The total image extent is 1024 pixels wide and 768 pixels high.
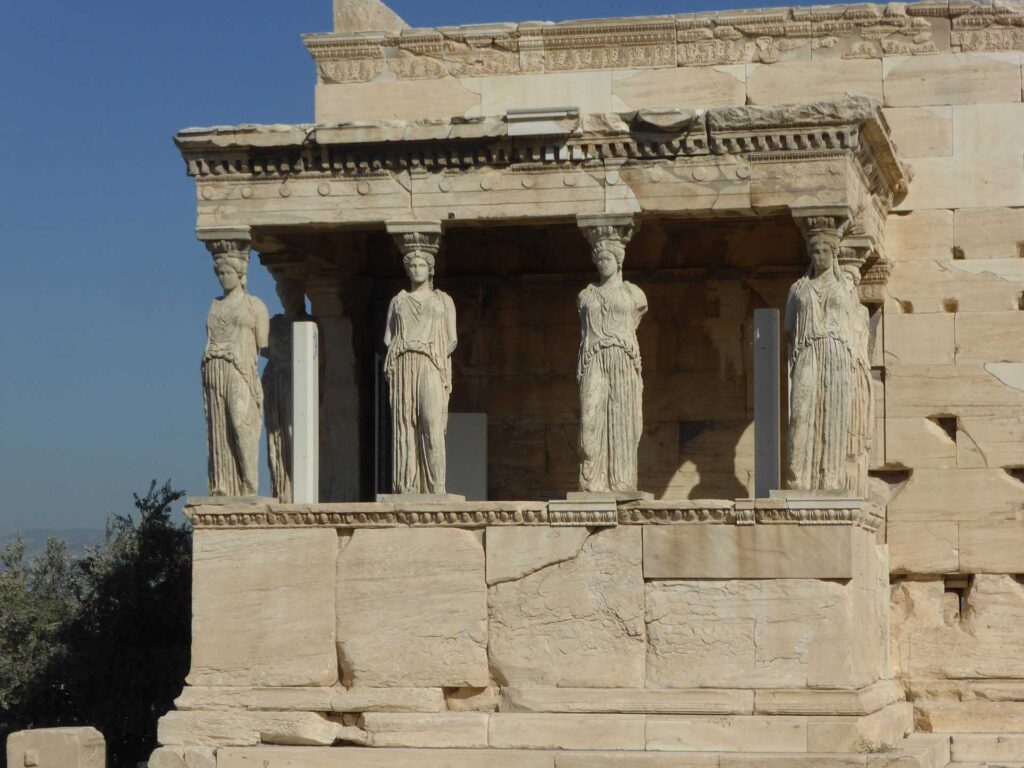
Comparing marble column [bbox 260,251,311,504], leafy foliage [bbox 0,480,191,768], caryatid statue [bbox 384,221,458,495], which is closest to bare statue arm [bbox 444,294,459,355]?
caryatid statue [bbox 384,221,458,495]

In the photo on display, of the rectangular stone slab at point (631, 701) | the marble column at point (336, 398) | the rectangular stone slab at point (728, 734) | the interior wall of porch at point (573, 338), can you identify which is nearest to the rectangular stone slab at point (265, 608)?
the rectangular stone slab at point (631, 701)

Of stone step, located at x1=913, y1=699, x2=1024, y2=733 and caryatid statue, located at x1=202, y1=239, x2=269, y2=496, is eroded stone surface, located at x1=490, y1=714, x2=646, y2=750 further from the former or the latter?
stone step, located at x1=913, y1=699, x2=1024, y2=733

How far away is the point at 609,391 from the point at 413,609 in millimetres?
1968

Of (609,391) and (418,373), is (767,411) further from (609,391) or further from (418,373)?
(418,373)

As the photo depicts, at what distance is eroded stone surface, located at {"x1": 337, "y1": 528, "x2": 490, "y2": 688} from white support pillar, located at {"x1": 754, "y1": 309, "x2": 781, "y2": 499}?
6.73 feet

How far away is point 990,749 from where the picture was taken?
16031 millimetres

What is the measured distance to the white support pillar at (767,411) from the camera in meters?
15.5

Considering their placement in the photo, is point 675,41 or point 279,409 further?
point 675,41

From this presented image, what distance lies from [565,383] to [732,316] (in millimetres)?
1410

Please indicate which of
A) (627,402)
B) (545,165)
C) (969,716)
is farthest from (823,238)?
(969,716)

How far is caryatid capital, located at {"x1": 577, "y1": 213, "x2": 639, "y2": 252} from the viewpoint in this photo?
15273 millimetres

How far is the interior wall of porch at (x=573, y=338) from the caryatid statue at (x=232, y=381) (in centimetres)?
210

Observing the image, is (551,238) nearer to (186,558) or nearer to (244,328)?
(244,328)

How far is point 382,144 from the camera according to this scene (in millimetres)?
15484
